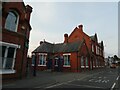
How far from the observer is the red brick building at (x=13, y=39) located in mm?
13312

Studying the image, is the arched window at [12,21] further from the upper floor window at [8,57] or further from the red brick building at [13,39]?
the upper floor window at [8,57]

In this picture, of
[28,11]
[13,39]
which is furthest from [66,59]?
[13,39]

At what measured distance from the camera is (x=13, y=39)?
46.7 ft

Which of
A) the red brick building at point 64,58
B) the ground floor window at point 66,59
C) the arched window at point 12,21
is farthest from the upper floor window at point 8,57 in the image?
the ground floor window at point 66,59

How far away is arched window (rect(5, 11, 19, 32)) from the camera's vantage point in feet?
46.0

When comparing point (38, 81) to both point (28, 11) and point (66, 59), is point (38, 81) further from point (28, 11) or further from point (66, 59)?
point (66, 59)

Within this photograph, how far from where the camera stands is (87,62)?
35.3 metres

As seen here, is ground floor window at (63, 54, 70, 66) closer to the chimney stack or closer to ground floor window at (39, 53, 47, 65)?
ground floor window at (39, 53, 47, 65)

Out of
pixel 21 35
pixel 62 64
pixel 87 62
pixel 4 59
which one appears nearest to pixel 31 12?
pixel 21 35

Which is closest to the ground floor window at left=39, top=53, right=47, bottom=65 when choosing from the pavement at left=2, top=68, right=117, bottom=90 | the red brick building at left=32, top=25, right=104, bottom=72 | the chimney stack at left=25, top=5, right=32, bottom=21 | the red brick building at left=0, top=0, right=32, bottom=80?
the red brick building at left=32, top=25, right=104, bottom=72

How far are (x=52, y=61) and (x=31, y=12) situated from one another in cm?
1621

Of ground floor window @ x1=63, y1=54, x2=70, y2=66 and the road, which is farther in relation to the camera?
ground floor window @ x1=63, y1=54, x2=70, y2=66

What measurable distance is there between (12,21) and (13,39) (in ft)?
6.04

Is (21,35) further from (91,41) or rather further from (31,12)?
(91,41)
